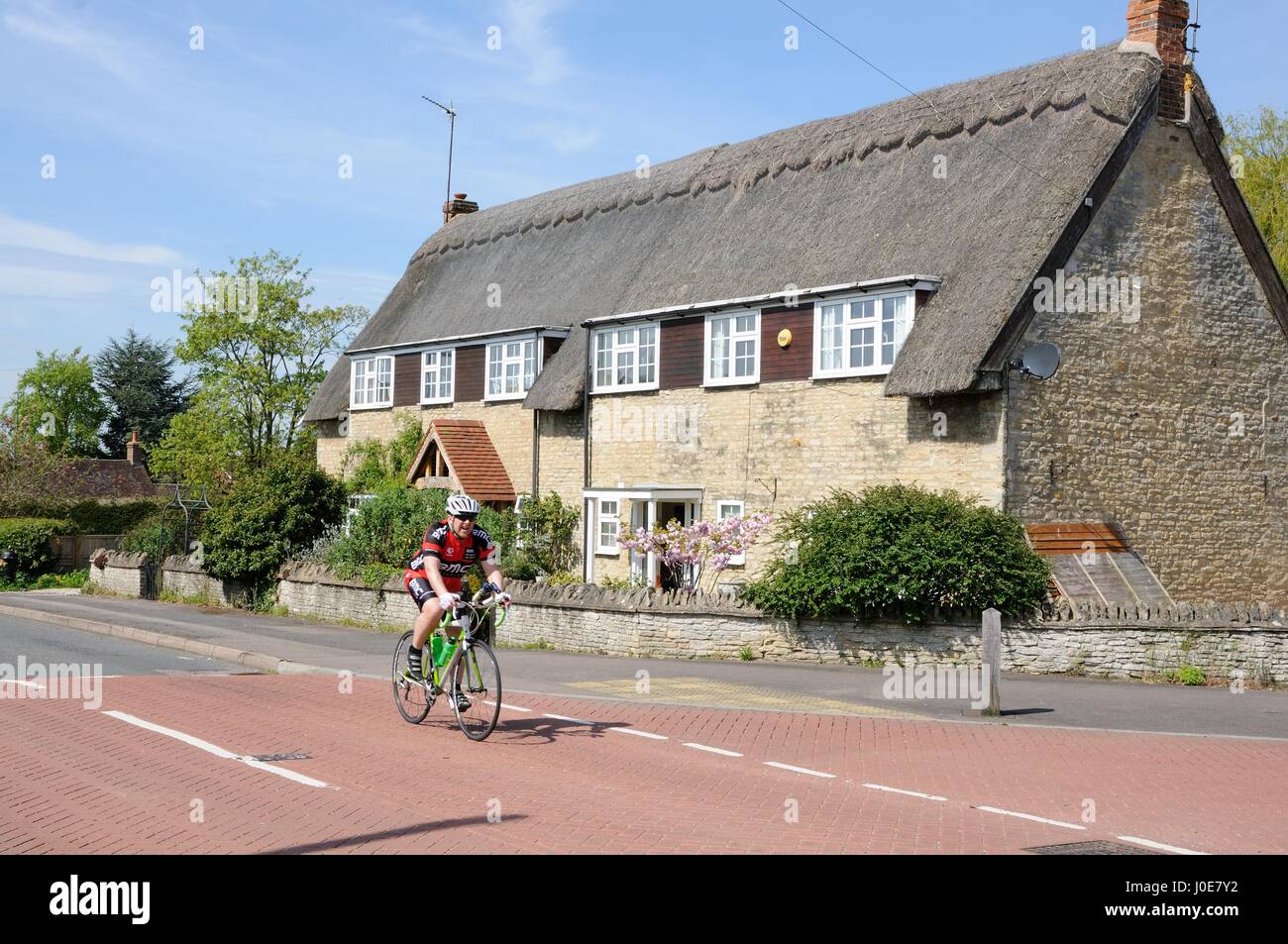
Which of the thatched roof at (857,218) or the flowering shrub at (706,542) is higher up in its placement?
the thatched roof at (857,218)

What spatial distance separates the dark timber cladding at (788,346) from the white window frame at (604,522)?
465 cm

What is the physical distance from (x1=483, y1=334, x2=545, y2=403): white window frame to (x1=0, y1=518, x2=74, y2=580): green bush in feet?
63.1

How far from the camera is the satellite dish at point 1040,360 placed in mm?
19172

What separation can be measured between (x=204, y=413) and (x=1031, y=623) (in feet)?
121

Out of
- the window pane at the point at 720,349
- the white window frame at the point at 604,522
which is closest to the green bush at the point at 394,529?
the white window frame at the point at 604,522

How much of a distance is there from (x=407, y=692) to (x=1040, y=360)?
38.1 feet

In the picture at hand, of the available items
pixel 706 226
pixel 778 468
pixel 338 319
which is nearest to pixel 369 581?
pixel 778 468

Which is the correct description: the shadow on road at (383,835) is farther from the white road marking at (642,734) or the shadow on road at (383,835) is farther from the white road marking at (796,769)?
the white road marking at (642,734)

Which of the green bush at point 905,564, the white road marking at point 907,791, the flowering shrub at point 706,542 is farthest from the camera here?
the flowering shrub at point 706,542

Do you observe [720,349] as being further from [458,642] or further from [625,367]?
[458,642]

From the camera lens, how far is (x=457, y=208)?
1558 inches

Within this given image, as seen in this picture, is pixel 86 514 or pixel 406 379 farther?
pixel 86 514

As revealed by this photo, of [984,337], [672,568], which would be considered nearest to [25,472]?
[672,568]
